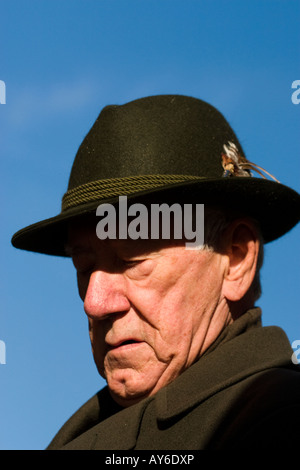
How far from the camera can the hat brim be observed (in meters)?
3.74

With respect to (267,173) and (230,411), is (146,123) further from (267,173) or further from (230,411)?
(230,411)

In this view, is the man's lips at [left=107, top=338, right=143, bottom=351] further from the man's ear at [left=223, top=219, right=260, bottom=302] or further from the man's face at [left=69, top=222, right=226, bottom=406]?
the man's ear at [left=223, top=219, right=260, bottom=302]

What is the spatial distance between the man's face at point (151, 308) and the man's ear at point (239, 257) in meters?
0.07

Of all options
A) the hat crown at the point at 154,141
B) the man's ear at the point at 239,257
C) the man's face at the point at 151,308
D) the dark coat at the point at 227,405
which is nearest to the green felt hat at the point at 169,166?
the hat crown at the point at 154,141

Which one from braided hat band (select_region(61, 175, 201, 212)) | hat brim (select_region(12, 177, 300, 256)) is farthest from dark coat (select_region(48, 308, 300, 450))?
braided hat band (select_region(61, 175, 201, 212))

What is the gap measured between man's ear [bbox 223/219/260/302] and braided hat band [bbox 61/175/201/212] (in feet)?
1.21

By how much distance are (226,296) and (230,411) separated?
73cm

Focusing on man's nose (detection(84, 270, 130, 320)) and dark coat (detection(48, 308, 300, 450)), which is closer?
dark coat (detection(48, 308, 300, 450))

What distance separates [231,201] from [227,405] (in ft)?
3.56

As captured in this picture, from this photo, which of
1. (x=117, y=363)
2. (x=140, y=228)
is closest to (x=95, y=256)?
(x=140, y=228)

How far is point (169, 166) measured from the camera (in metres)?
3.89

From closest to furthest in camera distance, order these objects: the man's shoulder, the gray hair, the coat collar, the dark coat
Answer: the man's shoulder < the dark coat < the coat collar < the gray hair
